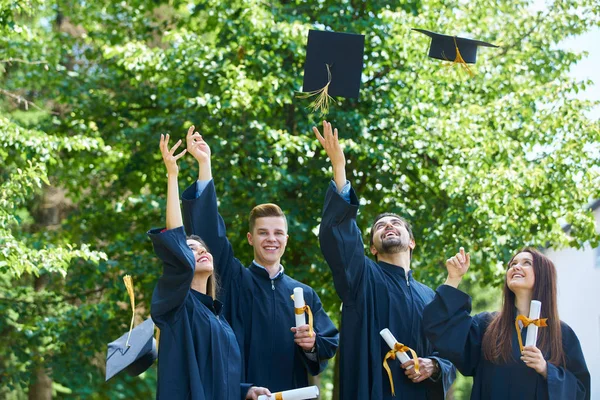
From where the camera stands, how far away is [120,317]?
1016 centimetres

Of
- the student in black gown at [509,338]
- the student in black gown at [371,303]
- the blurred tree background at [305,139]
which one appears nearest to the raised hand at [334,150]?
the student in black gown at [371,303]

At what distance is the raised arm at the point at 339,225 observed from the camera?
458cm

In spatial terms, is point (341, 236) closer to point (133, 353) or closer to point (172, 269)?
point (172, 269)

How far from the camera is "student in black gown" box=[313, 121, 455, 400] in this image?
4.62 m

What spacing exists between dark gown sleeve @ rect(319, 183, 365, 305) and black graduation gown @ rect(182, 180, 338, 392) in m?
0.42

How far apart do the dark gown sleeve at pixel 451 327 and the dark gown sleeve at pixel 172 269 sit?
51.6 inches

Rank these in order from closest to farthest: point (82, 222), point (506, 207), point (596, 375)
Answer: point (506, 207)
point (82, 222)
point (596, 375)

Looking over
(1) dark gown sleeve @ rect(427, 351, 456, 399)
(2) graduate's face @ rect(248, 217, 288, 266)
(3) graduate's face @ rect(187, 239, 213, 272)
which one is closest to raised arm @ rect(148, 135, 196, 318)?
(3) graduate's face @ rect(187, 239, 213, 272)

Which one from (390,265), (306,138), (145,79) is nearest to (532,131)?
(306,138)

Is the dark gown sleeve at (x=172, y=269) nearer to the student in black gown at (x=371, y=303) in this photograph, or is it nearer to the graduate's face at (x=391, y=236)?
the student in black gown at (x=371, y=303)

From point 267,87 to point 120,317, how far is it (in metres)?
3.22

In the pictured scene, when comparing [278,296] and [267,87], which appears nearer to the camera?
[278,296]

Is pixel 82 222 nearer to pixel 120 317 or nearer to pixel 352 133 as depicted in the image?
pixel 120 317

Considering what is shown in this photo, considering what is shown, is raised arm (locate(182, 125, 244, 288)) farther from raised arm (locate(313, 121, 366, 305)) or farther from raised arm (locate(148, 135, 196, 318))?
raised arm (locate(148, 135, 196, 318))
